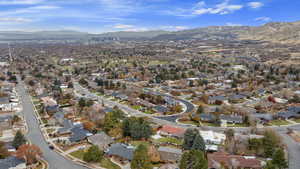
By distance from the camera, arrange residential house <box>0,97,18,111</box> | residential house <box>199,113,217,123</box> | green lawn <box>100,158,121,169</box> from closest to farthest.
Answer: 1. green lawn <box>100,158,121,169</box>
2. residential house <box>199,113,217,123</box>
3. residential house <box>0,97,18,111</box>

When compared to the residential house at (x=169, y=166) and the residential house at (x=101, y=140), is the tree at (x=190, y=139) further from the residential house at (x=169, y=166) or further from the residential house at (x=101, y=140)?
the residential house at (x=101, y=140)

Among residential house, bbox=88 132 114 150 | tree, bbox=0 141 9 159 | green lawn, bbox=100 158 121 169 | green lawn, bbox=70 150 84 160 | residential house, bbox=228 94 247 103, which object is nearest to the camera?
green lawn, bbox=100 158 121 169

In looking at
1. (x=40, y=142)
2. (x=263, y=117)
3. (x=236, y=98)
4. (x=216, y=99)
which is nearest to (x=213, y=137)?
(x=263, y=117)

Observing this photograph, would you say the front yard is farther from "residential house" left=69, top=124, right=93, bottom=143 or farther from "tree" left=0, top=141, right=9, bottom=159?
"tree" left=0, top=141, right=9, bottom=159

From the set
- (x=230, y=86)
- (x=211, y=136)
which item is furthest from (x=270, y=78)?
(x=211, y=136)

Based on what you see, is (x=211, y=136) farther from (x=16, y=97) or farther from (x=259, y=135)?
(x=16, y=97)

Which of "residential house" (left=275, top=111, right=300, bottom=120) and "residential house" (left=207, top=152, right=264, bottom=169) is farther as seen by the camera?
"residential house" (left=275, top=111, right=300, bottom=120)

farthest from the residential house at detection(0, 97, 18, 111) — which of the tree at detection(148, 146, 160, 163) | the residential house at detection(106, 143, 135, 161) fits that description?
the tree at detection(148, 146, 160, 163)
